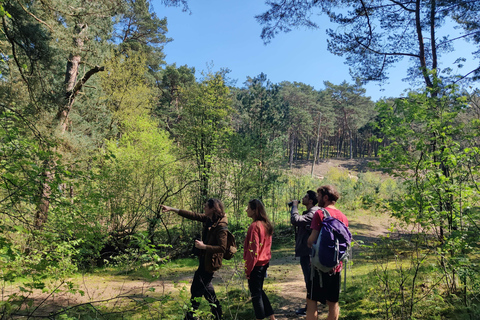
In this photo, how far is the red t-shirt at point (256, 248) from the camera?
10.5 ft

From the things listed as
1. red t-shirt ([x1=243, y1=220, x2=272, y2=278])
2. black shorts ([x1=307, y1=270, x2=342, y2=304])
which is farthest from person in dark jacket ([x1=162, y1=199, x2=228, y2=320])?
black shorts ([x1=307, y1=270, x2=342, y2=304])

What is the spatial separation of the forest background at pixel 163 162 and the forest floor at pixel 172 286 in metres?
0.34

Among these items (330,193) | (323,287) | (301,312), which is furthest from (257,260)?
(301,312)

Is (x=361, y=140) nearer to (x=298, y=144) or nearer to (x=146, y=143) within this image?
(x=298, y=144)

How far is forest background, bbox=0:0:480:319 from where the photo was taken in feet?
9.56

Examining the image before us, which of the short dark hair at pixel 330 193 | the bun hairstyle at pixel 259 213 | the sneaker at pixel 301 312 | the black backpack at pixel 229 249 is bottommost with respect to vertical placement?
the sneaker at pixel 301 312

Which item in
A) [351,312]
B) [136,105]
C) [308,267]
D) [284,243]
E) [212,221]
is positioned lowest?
[284,243]

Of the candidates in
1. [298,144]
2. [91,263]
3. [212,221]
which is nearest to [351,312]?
[212,221]

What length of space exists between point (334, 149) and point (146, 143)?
57.4 meters

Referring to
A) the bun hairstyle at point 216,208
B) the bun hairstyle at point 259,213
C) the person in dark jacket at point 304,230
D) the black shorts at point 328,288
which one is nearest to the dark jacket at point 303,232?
the person in dark jacket at point 304,230

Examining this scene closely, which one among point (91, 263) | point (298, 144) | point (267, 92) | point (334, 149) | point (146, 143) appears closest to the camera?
point (91, 263)

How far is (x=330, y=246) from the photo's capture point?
267 cm

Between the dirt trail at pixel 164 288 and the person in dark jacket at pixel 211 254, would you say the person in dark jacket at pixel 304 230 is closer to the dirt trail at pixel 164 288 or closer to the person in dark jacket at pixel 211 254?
the dirt trail at pixel 164 288

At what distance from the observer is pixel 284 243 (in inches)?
488
